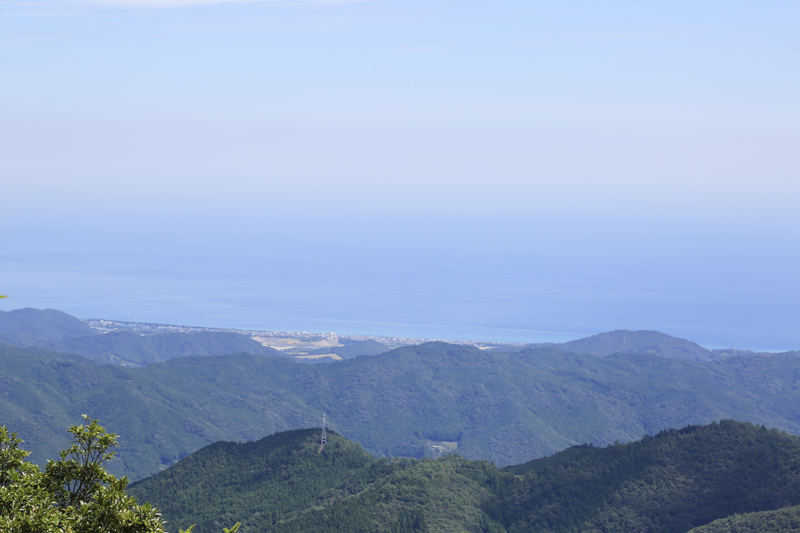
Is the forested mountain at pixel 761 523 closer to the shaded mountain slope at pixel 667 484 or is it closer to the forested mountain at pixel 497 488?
the forested mountain at pixel 497 488

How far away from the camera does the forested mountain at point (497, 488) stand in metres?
89.5

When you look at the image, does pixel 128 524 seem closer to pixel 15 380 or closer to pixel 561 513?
pixel 561 513

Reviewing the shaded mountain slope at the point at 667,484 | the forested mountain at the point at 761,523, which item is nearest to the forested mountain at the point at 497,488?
the shaded mountain slope at the point at 667,484

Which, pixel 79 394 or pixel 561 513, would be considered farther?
pixel 79 394

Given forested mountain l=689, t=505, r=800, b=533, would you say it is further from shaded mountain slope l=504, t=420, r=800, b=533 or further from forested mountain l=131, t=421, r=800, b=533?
shaded mountain slope l=504, t=420, r=800, b=533

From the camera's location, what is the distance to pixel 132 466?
562ft

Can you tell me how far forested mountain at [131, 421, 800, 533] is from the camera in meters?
89.5

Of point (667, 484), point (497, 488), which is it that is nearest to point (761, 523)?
point (667, 484)

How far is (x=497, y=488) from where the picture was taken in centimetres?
10438

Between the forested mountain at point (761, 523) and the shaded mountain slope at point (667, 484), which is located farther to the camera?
the shaded mountain slope at point (667, 484)

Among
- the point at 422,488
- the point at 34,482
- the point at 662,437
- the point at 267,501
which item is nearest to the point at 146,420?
the point at 267,501

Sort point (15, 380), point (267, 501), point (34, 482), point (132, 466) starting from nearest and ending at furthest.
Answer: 1. point (34, 482)
2. point (267, 501)
3. point (132, 466)
4. point (15, 380)

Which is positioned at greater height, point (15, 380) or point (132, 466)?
point (15, 380)

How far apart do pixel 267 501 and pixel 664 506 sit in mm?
46530
